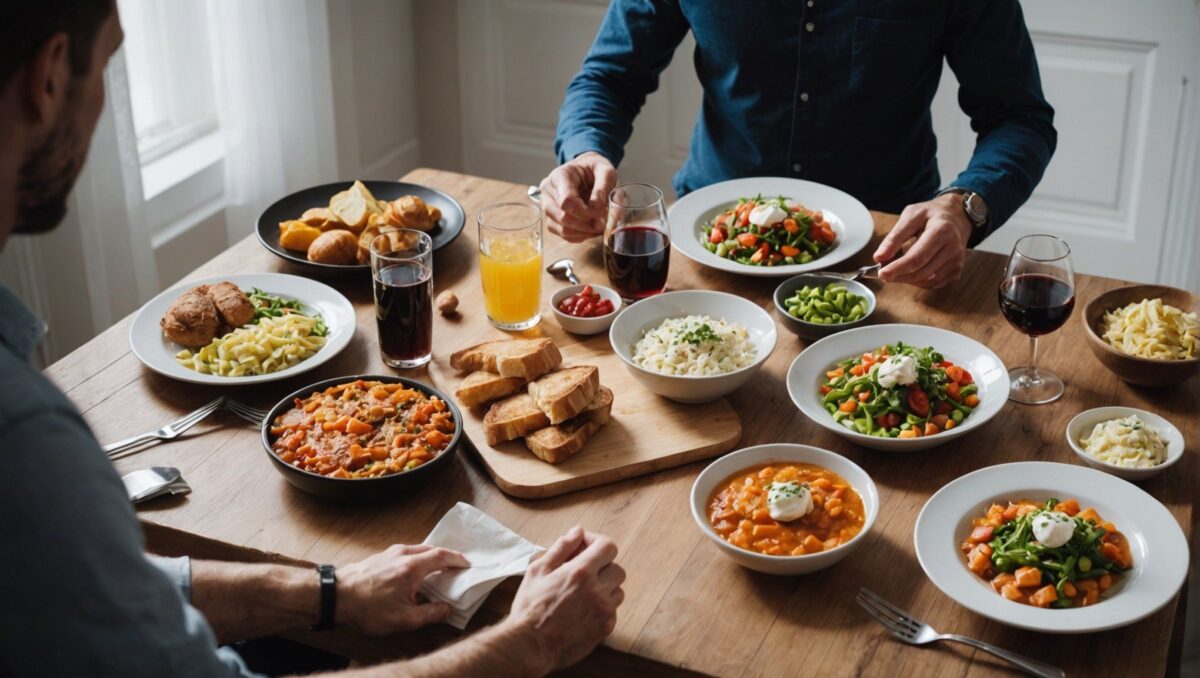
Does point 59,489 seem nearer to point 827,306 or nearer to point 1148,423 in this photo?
point 827,306

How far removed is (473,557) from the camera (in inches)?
58.7

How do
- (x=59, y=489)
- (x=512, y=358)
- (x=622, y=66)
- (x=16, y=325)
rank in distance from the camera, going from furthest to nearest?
(x=622, y=66) → (x=512, y=358) → (x=16, y=325) → (x=59, y=489)

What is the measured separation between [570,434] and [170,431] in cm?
59

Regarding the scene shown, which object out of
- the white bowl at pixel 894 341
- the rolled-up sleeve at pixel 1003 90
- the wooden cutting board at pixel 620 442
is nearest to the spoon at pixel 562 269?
the wooden cutting board at pixel 620 442

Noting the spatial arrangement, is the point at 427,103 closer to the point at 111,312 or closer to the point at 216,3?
the point at 216,3

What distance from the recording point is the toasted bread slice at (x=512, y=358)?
1.78 m

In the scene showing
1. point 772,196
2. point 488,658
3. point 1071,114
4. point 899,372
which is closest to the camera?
point 488,658

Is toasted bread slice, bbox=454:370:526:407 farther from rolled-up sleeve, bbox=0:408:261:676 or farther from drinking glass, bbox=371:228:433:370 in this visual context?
rolled-up sleeve, bbox=0:408:261:676

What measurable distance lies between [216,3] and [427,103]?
4.21ft

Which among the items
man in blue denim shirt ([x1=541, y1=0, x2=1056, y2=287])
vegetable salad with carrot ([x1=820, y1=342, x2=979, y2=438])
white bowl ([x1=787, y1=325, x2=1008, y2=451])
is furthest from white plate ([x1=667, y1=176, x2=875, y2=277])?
vegetable salad with carrot ([x1=820, y1=342, x2=979, y2=438])

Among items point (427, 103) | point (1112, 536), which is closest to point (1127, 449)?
point (1112, 536)

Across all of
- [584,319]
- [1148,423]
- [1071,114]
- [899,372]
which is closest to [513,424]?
[584,319]

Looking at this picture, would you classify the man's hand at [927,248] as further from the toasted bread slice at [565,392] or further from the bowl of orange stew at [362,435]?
the bowl of orange stew at [362,435]

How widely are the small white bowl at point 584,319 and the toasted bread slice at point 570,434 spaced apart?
25 cm
